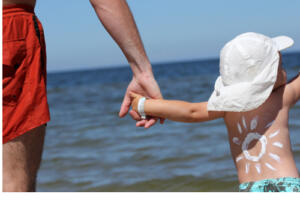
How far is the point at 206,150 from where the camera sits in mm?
5234

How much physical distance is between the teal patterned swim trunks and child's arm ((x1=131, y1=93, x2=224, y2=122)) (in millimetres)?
447

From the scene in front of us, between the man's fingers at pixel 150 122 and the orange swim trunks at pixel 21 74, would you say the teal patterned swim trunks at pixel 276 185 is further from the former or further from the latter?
the orange swim trunks at pixel 21 74

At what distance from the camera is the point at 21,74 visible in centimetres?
192

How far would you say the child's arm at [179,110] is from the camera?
2.55 meters

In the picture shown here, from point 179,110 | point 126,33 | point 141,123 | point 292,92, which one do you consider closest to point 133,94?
point 141,123

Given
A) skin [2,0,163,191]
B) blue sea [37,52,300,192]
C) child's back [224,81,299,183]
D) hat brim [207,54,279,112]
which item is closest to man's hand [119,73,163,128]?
skin [2,0,163,191]

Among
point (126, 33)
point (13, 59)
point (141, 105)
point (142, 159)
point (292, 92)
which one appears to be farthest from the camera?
point (142, 159)

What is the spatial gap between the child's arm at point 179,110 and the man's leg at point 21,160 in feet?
2.47

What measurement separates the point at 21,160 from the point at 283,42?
1571 mm

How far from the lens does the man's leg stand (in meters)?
1.89

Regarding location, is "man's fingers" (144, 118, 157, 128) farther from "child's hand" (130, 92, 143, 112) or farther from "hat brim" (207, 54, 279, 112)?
"hat brim" (207, 54, 279, 112)

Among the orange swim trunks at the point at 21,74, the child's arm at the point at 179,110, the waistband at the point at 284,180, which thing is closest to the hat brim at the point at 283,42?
the child's arm at the point at 179,110

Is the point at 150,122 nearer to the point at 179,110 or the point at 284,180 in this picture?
the point at 179,110

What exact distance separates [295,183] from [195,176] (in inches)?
86.6
